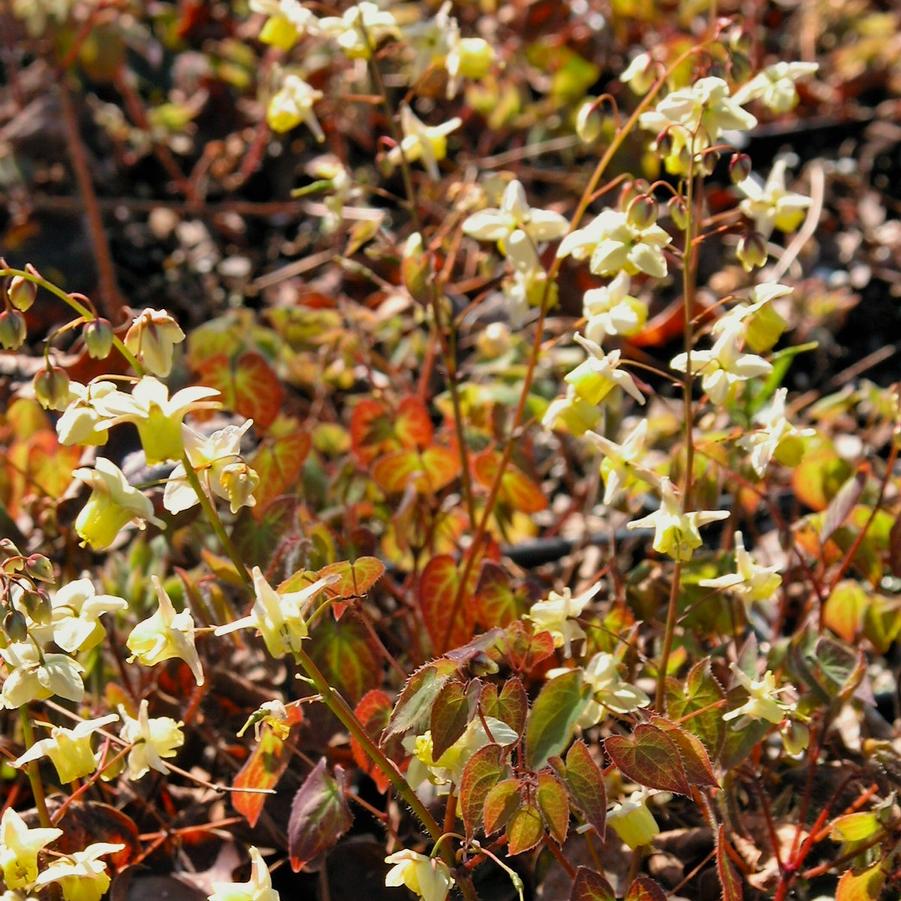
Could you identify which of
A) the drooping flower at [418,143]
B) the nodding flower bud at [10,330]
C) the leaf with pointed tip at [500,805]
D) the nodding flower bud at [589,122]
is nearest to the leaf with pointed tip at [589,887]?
the leaf with pointed tip at [500,805]

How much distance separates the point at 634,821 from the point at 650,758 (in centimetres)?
11

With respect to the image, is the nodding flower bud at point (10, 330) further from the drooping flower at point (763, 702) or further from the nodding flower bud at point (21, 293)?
the drooping flower at point (763, 702)

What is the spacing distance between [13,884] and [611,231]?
2.65 feet

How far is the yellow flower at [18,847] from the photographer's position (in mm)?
1056

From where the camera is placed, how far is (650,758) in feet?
3.54

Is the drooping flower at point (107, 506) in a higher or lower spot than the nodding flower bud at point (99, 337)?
lower

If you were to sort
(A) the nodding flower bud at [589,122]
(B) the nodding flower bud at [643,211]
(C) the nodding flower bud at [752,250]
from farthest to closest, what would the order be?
(A) the nodding flower bud at [589,122] < (C) the nodding flower bud at [752,250] < (B) the nodding flower bud at [643,211]

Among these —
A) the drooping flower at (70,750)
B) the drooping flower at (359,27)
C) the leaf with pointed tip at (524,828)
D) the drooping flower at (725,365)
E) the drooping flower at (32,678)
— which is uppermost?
the drooping flower at (359,27)

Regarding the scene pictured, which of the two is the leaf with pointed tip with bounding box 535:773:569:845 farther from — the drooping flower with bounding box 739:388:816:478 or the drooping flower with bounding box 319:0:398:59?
the drooping flower with bounding box 319:0:398:59

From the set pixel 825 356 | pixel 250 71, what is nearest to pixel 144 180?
pixel 250 71

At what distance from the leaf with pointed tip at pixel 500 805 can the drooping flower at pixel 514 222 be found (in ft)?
2.13

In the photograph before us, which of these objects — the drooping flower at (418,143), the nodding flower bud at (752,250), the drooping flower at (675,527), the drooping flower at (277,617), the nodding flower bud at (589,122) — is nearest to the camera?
the drooping flower at (277,617)

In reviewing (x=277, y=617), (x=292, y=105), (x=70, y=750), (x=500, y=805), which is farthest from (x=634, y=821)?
(x=292, y=105)

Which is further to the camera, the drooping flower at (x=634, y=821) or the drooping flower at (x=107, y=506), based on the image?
the drooping flower at (x=634, y=821)
